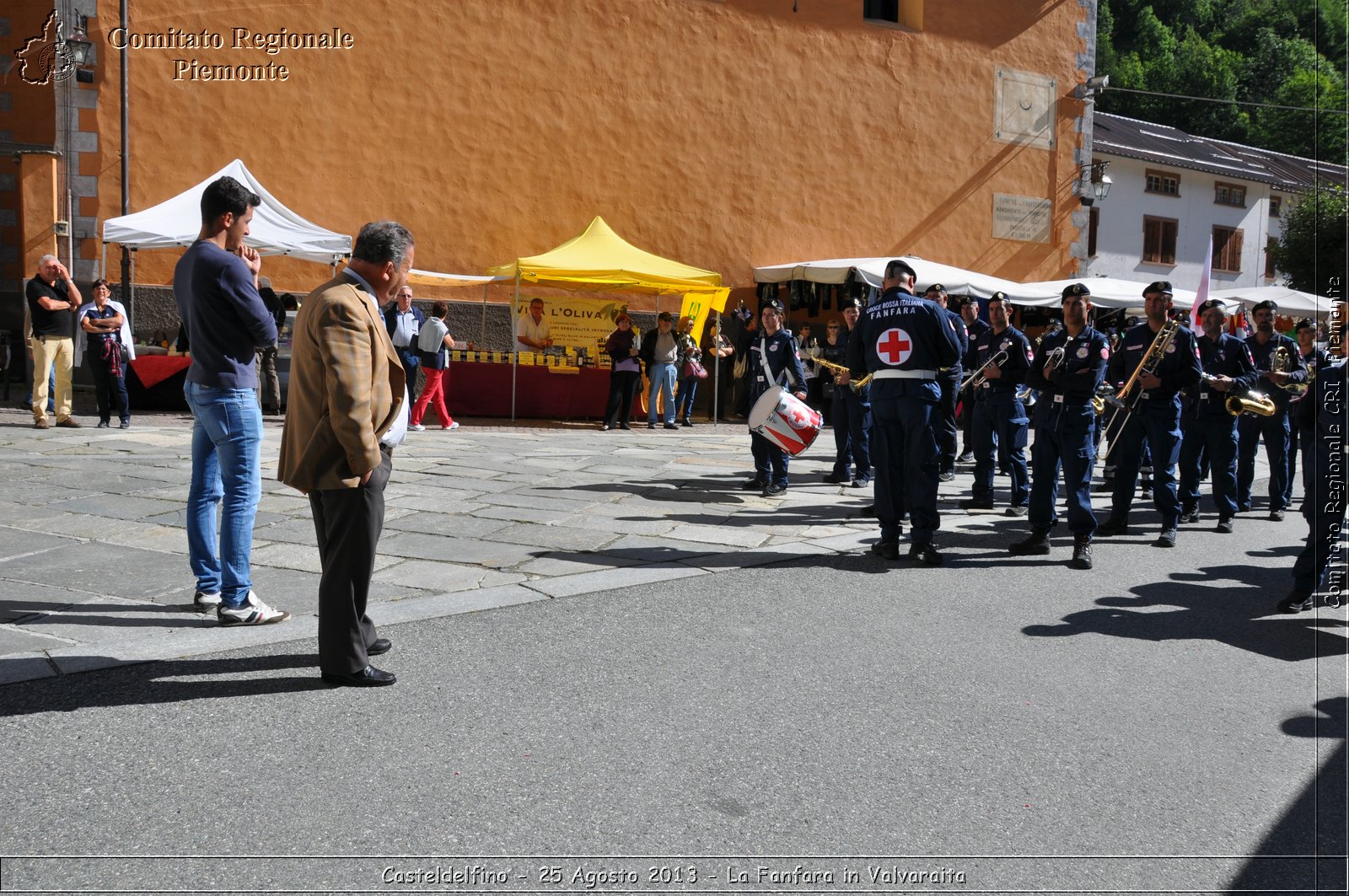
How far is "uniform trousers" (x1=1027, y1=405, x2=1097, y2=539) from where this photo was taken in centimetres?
711

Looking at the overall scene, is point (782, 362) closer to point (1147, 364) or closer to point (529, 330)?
point (1147, 364)

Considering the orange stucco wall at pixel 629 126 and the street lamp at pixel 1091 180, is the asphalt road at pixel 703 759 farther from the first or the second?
the street lamp at pixel 1091 180

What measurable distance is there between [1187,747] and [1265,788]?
0.33 meters

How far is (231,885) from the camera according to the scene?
A: 2.62m

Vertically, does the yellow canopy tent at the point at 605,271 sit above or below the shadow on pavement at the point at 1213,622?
above

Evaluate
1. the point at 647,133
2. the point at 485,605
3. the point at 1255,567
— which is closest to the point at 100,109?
the point at 647,133

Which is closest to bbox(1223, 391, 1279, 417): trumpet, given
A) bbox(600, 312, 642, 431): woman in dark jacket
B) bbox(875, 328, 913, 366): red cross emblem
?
bbox(875, 328, 913, 366): red cross emblem

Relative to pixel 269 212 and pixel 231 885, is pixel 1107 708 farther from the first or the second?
pixel 269 212

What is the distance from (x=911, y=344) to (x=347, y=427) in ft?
12.9

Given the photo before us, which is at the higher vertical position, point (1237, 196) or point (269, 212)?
point (1237, 196)

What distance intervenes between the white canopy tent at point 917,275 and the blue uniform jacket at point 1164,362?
25.4 feet

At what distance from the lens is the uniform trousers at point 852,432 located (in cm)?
999

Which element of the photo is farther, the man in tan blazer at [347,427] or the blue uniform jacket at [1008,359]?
the blue uniform jacket at [1008,359]

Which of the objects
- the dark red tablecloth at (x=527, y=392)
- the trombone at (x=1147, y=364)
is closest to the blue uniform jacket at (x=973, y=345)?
the trombone at (x=1147, y=364)
